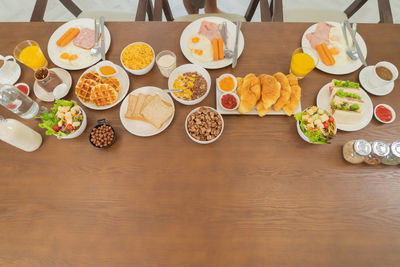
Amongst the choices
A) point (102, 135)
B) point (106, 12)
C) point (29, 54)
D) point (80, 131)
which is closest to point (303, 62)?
point (102, 135)

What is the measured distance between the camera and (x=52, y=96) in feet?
4.71

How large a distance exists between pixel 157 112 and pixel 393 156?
53.0 inches

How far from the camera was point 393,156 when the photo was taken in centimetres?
121

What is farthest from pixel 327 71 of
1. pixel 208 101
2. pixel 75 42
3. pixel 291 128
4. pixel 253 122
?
pixel 75 42

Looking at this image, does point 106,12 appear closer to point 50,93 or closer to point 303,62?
point 50,93

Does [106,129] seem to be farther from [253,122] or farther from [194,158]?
[253,122]

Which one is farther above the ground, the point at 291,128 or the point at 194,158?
the point at 291,128

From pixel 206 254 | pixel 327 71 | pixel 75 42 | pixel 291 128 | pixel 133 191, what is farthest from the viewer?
pixel 75 42

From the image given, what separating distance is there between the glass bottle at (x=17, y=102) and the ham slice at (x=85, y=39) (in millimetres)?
522

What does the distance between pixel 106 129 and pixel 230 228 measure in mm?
898

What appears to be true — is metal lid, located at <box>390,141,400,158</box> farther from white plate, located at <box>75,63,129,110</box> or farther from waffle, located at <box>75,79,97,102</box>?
waffle, located at <box>75,79,97,102</box>

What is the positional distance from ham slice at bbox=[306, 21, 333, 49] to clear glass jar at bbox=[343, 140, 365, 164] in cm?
73

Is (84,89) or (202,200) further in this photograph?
(84,89)

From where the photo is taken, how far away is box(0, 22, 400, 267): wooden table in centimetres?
113
